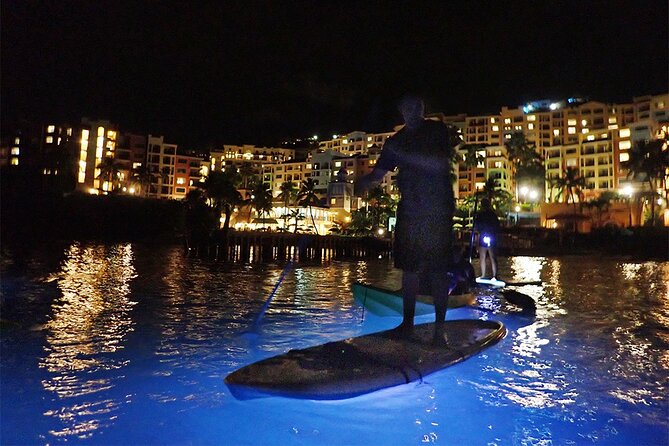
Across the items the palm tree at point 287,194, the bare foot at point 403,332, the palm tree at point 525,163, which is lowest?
the bare foot at point 403,332

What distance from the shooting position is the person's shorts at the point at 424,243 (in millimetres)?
4562

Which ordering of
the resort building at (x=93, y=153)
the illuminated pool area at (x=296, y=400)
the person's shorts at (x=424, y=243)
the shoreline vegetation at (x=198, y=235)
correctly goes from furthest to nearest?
1. the resort building at (x=93, y=153)
2. the shoreline vegetation at (x=198, y=235)
3. the person's shorts at (x=424, y=243)
4. the illuminated pool area at (x=296, y=400)

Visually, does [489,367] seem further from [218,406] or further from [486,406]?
[218,406]

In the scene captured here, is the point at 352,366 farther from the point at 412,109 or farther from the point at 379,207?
the point at 379,207

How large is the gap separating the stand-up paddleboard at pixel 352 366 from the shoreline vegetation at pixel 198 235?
31.4 metres

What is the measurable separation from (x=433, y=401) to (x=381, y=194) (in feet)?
232

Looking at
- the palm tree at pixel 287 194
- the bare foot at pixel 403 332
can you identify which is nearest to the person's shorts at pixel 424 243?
the bare foot at pixel 403 332

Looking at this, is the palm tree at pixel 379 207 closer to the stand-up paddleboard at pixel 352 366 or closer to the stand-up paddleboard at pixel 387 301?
the stand-up paddleboard at pixel 387 301

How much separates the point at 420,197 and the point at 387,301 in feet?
9.63

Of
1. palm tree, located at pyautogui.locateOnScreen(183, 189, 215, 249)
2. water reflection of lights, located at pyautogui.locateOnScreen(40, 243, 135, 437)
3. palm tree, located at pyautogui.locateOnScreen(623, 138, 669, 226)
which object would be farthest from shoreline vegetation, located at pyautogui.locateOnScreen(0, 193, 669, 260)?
water reflection of lights, located at pyautogui.locateOnScreen(40, 243, 135, 437)

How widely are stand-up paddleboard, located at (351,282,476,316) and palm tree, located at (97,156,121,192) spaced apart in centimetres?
9073

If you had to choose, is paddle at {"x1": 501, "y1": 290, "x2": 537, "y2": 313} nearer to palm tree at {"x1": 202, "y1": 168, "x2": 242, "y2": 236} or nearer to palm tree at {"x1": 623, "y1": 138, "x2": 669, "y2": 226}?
palm tree at {"x1": 202, "y1": 168, "x2": 242, "y2": 236}

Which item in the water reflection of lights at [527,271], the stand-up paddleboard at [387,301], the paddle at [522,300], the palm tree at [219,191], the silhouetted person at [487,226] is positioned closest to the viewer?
the stand-up paddleboard at [387,301]

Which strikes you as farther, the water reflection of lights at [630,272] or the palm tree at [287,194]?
the palm tree at [287,194]
